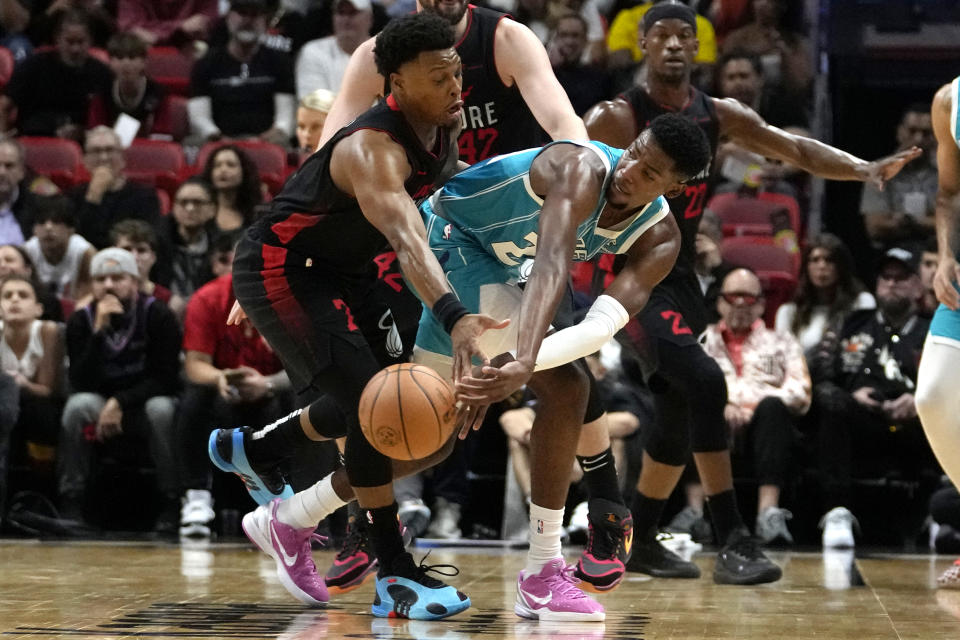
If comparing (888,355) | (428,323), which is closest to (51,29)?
(888,355)

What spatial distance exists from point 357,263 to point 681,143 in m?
1.13

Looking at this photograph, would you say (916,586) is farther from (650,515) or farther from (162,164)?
(162,164)

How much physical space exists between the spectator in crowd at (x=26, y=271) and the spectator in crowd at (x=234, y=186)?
1.12 metres

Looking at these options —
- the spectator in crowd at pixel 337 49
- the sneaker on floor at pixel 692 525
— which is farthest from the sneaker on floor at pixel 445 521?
the spectator in crowd at pixel 337 49

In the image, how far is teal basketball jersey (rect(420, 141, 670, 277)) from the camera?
428 cm

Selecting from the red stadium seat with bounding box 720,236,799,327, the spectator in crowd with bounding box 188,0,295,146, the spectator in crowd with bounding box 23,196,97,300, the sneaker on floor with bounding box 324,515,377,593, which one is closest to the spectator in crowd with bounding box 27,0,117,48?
the spectator in crowd with bounding box 188,0,295,146

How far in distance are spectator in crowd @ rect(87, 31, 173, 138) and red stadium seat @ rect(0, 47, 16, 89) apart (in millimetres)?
930

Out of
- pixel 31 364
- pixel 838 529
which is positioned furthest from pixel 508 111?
pixel 31 364

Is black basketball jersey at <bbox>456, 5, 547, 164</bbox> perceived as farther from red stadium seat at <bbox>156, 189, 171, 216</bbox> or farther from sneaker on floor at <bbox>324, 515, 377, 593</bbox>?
red stadium seat at <bbox>156, 189, 171, 216</bbox>

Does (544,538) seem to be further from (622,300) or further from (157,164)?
(157,164)

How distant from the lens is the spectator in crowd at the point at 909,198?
355 inches

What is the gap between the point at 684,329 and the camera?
5.38 m

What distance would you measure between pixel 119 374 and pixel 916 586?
177 inches

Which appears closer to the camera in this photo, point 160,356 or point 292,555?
point 292,555
